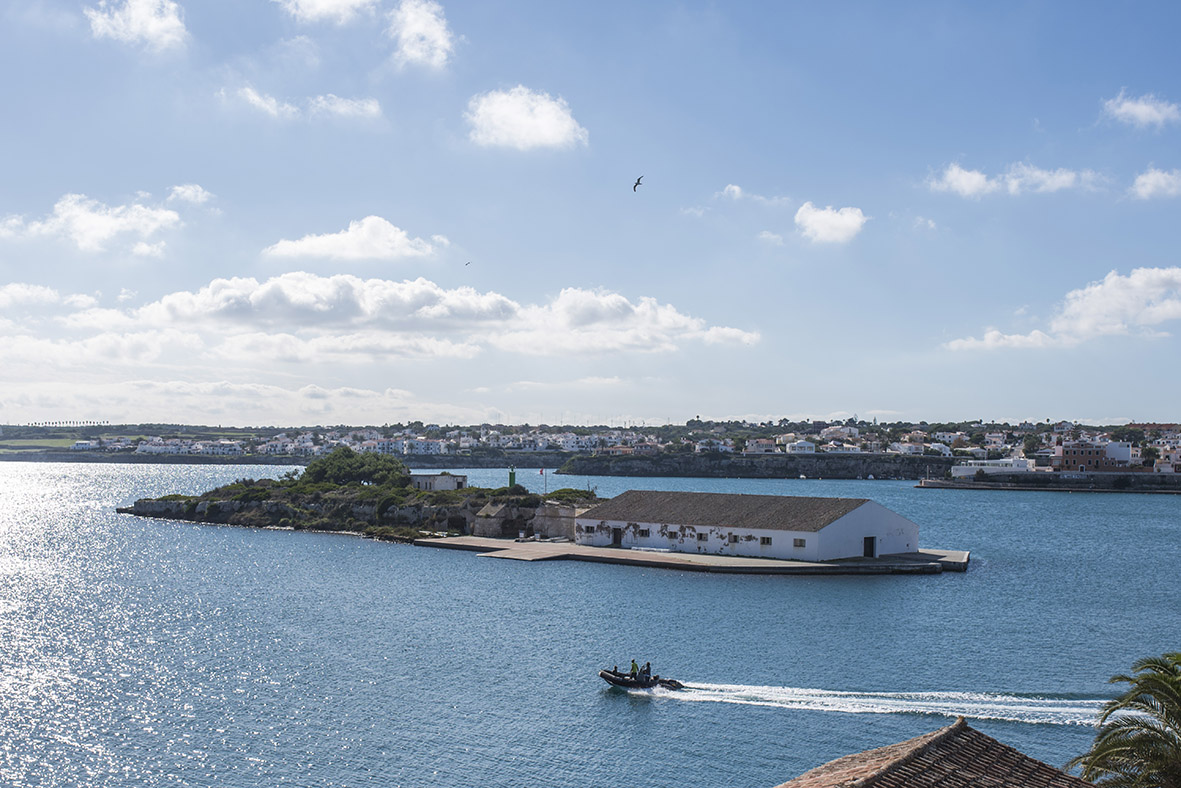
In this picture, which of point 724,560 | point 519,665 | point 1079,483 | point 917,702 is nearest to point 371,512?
point 724,560

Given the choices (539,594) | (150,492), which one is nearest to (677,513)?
(539,594)

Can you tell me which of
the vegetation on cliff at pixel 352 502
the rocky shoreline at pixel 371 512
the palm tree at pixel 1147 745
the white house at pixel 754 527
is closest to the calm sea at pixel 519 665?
the white house at pixel 754 527

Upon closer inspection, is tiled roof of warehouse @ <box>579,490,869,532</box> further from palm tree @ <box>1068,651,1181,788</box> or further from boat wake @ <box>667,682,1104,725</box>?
palm tree @ <box>1068,651,1181,788</box>

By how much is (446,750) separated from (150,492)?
138 m

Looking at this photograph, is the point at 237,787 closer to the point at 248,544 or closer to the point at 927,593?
the point at 927,593

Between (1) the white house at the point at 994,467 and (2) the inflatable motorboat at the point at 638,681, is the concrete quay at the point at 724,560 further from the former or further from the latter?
(1) the white house at the point at 994,467

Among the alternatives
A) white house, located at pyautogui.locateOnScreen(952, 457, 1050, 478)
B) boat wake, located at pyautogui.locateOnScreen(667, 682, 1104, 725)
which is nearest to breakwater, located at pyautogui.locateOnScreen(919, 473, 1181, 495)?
white house, located at pyautogui.locateOnScreen(952, 457, 1050, 478)

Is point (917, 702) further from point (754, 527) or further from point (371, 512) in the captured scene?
point (371, 512)

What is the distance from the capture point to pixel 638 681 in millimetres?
30328

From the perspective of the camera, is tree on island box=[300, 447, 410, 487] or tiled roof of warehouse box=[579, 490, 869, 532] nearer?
tiled roof of warehouse box=[579, 490, 869, 532]

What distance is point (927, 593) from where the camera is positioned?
158 ft

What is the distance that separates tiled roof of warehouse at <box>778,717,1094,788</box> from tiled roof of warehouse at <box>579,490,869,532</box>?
136 ft

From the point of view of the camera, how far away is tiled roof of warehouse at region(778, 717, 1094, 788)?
1323 cm

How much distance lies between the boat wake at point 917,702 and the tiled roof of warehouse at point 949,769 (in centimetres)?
1395
